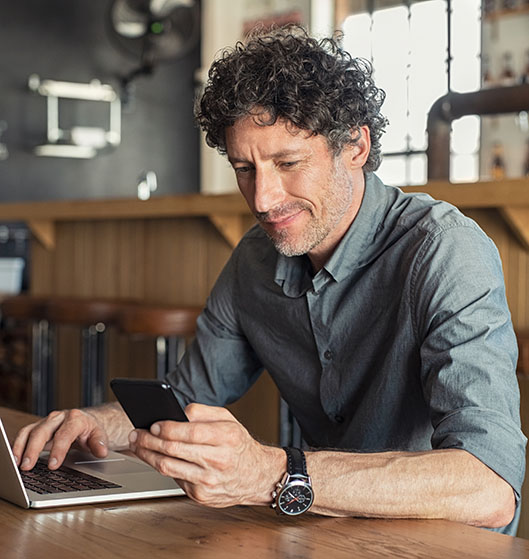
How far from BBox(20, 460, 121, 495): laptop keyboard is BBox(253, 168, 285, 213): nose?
490 millimetres

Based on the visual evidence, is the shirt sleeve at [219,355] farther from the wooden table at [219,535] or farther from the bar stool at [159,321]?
the bar stool at [159,321]

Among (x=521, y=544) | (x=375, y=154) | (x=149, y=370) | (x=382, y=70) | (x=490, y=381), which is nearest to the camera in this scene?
(x=521, y=544)

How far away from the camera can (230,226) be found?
3279 mm

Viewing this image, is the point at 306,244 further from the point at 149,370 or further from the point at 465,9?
the point at 465,9

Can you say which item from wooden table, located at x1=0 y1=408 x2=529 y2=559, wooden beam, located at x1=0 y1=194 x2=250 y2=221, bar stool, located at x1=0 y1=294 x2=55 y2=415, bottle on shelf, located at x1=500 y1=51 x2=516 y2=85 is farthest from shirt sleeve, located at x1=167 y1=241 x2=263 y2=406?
bottle on shelf, located at x1=500 y1=51 x2=516 y2=85

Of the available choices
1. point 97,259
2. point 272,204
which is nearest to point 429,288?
point 272,204

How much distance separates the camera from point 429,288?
1.31 m

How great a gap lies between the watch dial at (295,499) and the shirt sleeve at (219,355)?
2.28ft

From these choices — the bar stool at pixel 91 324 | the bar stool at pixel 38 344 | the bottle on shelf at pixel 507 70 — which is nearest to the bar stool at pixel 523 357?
the bar stool at pixel 91 324

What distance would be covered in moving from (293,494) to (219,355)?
0.71 m

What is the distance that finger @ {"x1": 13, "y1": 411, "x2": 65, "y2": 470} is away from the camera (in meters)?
1.31

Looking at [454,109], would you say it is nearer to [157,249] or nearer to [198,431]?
[157,249]

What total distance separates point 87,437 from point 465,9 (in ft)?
19.8

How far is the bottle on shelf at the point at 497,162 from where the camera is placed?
629 cm
